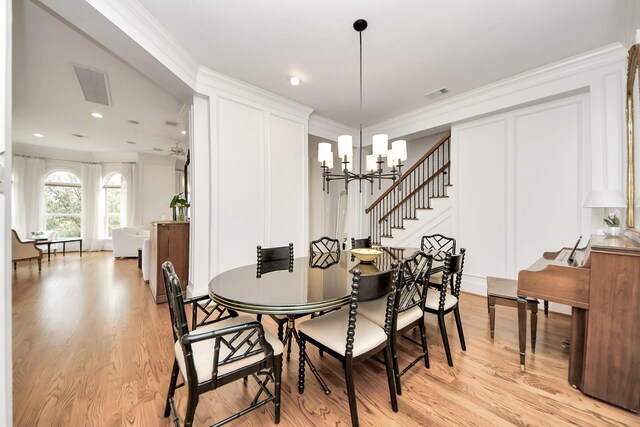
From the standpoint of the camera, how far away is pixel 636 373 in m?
1.54

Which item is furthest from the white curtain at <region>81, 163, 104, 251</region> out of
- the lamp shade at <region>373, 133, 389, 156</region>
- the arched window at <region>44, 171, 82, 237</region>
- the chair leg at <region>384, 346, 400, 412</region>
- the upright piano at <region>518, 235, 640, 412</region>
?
the upright piano at <region>518, 235, 640, 412</region>

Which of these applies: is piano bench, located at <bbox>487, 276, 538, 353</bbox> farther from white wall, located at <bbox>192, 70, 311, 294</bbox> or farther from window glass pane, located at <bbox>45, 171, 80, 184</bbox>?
window glass pane, located at <bbox>45, 171, 80, 184</bbox>

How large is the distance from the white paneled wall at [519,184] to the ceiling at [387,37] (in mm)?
687

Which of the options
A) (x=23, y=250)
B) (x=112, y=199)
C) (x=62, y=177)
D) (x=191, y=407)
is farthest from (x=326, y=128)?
(x=62, y=177)

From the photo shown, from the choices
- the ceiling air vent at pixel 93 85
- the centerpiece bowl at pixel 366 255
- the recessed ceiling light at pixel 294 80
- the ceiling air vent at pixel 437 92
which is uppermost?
the ceiling air vent at pixel 93 85

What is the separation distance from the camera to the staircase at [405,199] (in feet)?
16.1

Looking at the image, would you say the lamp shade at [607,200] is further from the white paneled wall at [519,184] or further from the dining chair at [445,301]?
the dining chair at [445,301]

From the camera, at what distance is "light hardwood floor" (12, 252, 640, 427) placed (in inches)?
59.3

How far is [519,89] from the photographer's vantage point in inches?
130

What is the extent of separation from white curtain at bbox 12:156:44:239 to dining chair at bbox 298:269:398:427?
945 centimetres

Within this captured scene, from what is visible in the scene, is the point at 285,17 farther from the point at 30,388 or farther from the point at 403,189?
the point at 403,189

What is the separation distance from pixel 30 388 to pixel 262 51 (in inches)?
134

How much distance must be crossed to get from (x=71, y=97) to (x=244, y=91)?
3.00m

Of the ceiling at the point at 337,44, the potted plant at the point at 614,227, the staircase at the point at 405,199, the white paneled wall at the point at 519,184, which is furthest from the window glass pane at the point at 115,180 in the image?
the potted plant at the point at 614,227
